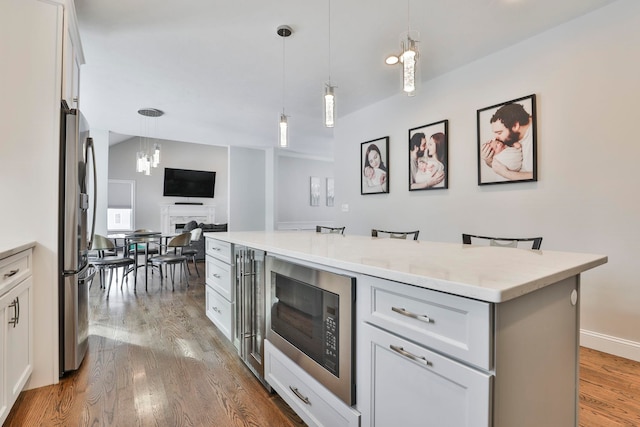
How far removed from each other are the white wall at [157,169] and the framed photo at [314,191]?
315cm

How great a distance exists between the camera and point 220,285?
2.53m

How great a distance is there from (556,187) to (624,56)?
98 cm

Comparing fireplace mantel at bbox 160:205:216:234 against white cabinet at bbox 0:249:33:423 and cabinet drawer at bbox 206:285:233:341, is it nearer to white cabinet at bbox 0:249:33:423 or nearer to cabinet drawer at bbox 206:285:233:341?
cabinet drawer at bbox 206:285:233:341

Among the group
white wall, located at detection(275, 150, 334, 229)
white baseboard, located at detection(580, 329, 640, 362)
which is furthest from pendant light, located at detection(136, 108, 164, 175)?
white baseboard, located at detection(580, 329, 640, 362)

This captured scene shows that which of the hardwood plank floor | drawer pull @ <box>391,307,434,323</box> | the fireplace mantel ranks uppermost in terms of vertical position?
the fireplace mantel

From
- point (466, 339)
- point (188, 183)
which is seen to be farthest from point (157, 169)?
point (466, 339)

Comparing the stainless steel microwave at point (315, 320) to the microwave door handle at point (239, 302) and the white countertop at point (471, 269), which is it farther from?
the microwave door handle at point (239, 302)

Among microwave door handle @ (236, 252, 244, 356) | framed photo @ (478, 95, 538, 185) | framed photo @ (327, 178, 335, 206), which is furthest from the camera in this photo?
framed photo @ (327, 178, 335, 206)

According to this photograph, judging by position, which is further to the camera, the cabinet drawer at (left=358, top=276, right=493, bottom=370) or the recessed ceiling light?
the recessed ceiling light

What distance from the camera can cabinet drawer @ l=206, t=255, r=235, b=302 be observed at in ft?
7.55

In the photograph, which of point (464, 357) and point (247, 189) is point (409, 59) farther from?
point (247, 189)

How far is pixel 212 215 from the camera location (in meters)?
9.72

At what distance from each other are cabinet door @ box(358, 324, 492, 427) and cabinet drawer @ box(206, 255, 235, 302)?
1.38 metres

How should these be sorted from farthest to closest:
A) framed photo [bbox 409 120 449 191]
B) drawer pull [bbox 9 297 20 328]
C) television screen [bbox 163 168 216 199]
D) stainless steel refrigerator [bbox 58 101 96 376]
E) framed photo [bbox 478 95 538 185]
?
television screen [bbox 163 168 216 199], framed photo [bbox 409 120 449 191], framed photo [bbox 478 95 538 185], stainless steel refrigerator [bbox 58 101 96 376], drawer pull [bbox 9 297 20 328]
